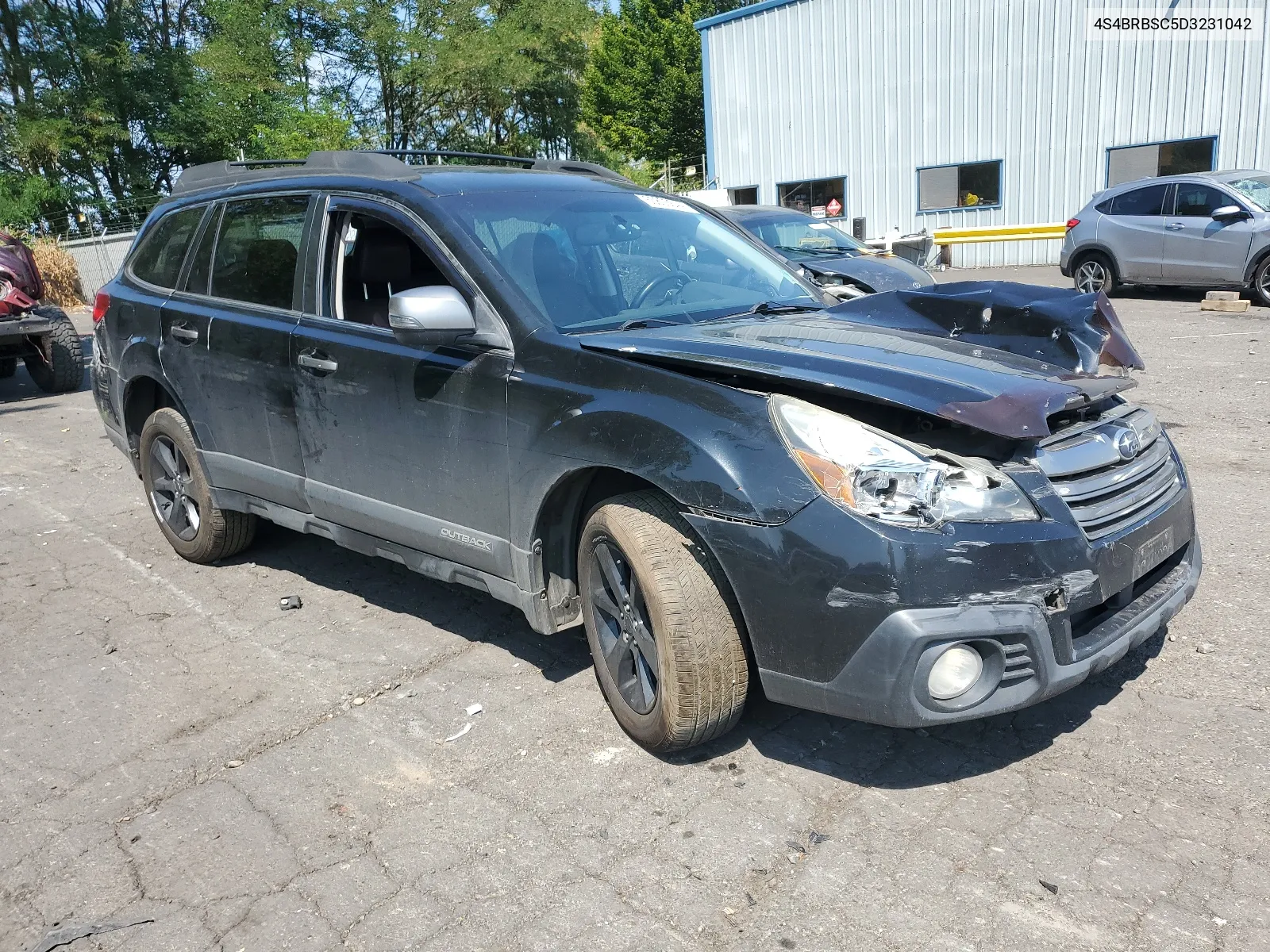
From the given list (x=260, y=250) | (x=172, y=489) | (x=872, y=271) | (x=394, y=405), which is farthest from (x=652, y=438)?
(x=872, y=271)

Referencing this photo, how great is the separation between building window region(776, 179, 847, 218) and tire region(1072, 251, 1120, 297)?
979cm

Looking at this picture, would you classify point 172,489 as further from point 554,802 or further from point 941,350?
point 941,350

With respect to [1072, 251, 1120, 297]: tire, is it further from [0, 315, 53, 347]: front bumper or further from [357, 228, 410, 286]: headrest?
[0, 315, 53, 347]: front bumper

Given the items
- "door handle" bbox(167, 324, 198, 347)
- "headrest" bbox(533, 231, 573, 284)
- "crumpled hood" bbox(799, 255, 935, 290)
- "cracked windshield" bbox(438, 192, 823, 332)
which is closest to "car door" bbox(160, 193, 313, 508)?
"door handle" bbox(167, 324, 198, 347)

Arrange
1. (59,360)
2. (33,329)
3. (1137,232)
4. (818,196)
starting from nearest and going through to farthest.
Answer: (33,329) → (59,360) → (1137,232) → (818,196)

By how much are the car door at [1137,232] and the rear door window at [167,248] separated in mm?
12748

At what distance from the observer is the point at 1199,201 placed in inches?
529

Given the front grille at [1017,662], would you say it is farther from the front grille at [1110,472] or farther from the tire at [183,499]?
the tire at [183,499]

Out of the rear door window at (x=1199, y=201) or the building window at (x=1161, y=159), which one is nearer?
the rear door window at (x=1199, y=201)

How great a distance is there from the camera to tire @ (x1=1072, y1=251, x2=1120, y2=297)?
1469 centimetres

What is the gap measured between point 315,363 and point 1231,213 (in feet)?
41.4

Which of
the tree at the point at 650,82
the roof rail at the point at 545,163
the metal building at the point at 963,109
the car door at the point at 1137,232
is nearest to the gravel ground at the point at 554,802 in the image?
the roof rail at the point at 545,163

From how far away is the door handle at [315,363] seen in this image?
4.06 m

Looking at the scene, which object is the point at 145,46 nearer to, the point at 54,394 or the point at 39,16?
the point at 39,16
